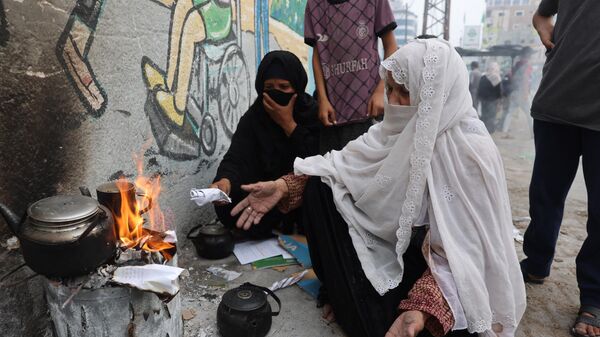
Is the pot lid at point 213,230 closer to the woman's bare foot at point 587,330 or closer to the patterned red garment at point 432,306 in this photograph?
the patterned red garment at point 432,306

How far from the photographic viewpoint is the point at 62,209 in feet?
3.99

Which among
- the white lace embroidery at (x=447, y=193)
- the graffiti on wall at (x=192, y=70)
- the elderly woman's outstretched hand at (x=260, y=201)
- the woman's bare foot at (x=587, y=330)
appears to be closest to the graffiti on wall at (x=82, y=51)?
the graffiti on wall at (x=192, y=70)

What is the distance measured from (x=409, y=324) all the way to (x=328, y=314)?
0.74 m

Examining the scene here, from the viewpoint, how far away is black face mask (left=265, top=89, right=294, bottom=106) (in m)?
2.70

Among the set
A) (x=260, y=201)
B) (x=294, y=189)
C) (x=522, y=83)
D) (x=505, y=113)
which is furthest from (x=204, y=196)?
(x=522, y=83)

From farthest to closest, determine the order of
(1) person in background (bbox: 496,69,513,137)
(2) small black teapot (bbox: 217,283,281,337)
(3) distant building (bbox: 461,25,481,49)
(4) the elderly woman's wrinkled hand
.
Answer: (3) distant building (bbox: 461,25,481,49), (1) person in background (bbox: 496,69,513,137), (2) small black teapot (bbox: 217,283,281,337), (4) the elderly woman's wrinkled hand

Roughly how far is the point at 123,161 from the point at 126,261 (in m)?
0.81

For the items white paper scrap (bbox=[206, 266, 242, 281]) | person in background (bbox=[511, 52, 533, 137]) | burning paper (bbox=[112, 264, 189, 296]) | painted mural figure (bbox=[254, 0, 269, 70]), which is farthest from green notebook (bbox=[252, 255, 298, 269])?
person in background (bbox=[511, 52, 533, 137])

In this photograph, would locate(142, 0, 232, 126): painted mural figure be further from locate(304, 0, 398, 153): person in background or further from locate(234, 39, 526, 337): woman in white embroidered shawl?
locate(234, 39, 526, 337): woman in white embroidered shawl

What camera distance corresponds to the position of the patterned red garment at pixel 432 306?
1.33m

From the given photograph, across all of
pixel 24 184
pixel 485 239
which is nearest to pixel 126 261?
pixel 24 184

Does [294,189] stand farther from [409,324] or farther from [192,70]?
[192,70]

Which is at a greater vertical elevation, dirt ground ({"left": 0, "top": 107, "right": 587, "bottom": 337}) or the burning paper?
the burning paper

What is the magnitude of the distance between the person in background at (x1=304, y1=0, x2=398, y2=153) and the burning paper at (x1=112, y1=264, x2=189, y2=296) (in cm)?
172
